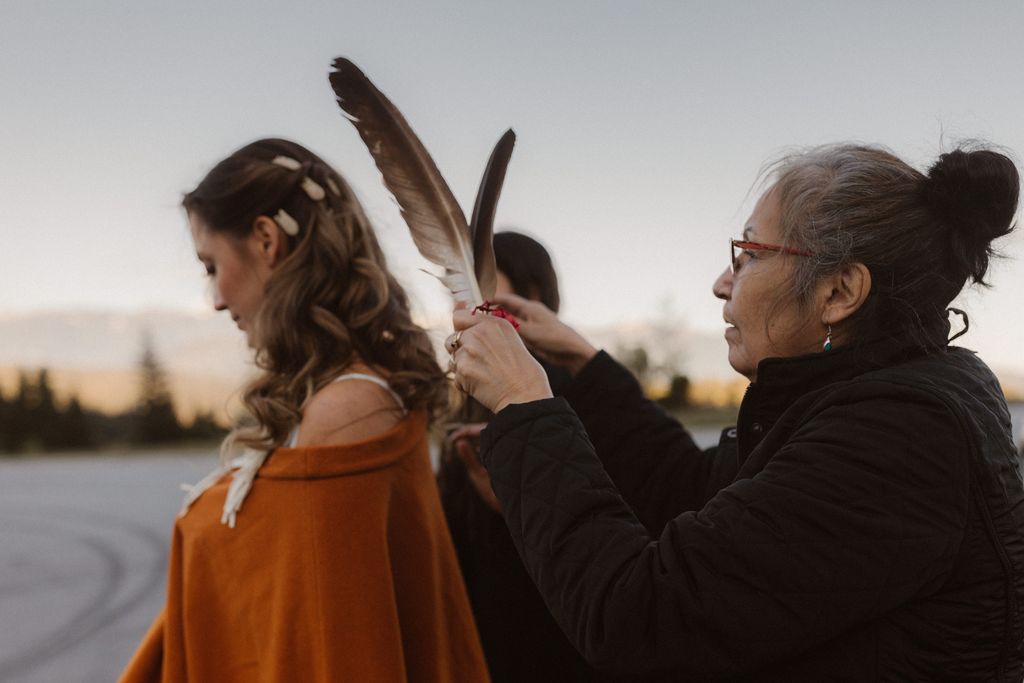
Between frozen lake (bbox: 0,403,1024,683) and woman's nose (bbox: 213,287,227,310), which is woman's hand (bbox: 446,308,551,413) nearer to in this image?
woman's nose (bbox: 213,287,227,310)

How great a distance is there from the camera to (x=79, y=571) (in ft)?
27.2

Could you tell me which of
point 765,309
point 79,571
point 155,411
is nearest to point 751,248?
point 765,309

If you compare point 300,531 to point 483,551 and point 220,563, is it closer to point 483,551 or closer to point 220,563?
point 220,563

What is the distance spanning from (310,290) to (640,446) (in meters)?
0.98

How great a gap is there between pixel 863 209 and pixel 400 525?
1265mm

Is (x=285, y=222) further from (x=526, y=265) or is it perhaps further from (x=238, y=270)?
(x=526, y=265)

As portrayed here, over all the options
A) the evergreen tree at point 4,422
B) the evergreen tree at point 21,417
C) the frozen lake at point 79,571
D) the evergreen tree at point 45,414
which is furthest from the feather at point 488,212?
the evergreen tree at point 4,422

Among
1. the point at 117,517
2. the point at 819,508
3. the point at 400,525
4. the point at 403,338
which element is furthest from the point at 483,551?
the point at 117,517

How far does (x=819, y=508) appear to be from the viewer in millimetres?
1084

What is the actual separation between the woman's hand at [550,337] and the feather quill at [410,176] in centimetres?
64

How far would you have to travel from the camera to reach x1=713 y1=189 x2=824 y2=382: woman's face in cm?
143

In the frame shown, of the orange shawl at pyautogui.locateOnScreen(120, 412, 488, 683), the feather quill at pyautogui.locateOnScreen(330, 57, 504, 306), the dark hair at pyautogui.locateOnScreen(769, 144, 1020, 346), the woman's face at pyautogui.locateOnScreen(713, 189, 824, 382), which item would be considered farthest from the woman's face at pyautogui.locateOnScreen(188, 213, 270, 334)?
the dark hair at pyautogui.locateOnScreen(769, 144, 1020, 346)

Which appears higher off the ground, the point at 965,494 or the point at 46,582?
the point at 965,494

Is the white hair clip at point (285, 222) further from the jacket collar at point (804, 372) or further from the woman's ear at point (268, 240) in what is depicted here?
the jacket collar at point (804, 372)
